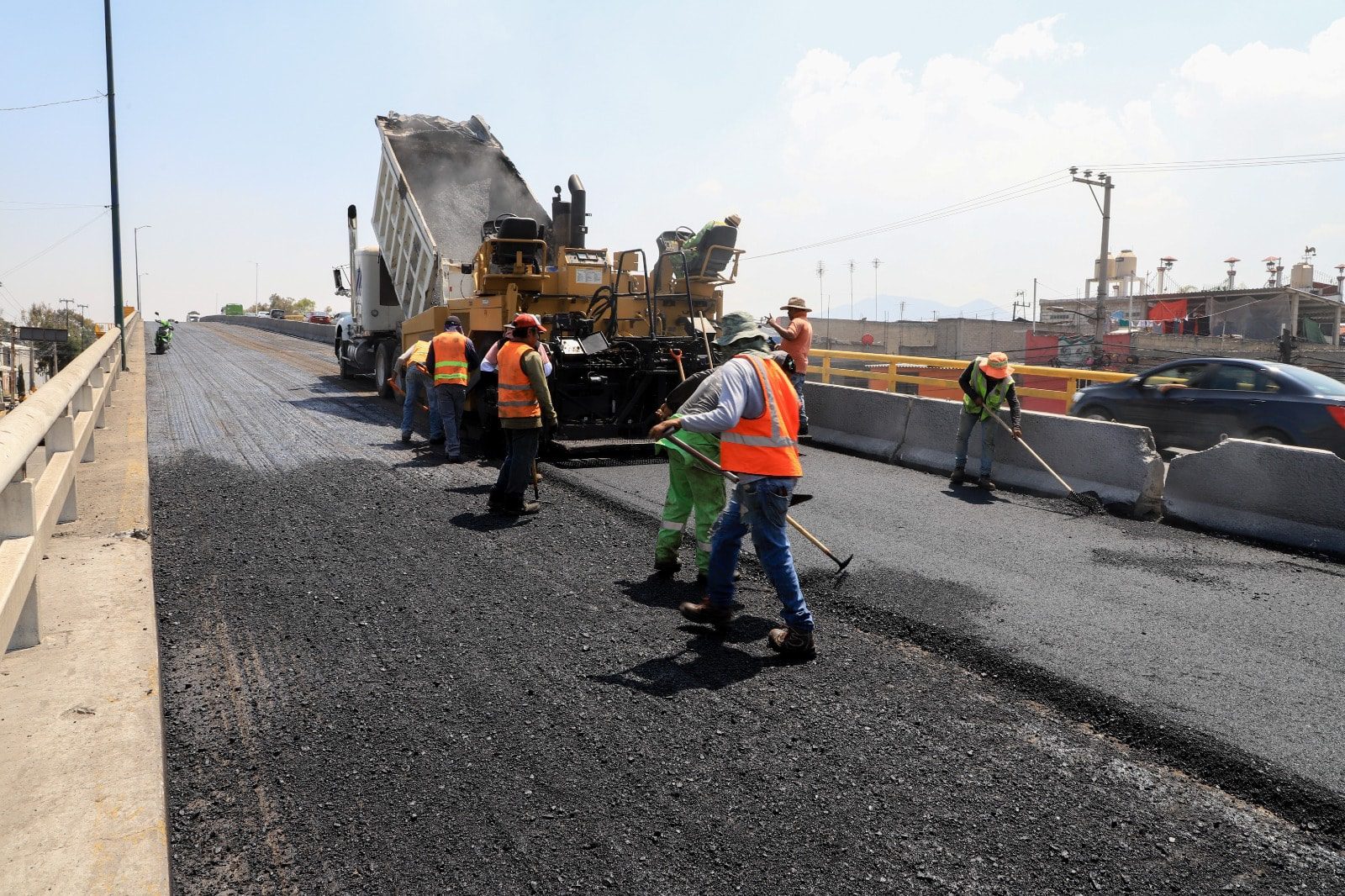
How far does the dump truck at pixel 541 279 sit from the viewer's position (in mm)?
10734

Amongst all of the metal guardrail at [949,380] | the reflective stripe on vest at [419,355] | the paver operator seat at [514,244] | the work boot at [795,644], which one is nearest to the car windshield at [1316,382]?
the metal guardrail at [949,380]

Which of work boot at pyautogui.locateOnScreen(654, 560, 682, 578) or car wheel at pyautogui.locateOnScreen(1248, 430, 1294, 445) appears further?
car wheel at pyautogui.locateOnScreen(1248, 430, 1294, 445)

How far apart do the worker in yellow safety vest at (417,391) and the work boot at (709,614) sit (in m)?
6.33

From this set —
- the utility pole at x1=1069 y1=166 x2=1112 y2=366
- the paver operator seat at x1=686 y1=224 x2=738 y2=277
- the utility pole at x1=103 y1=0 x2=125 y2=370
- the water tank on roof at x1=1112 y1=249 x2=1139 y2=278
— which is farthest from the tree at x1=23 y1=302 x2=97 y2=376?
the water tank on roof at x1=1112 y1=249 x2=1139 y2=278

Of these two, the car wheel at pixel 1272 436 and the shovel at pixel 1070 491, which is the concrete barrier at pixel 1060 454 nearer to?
the shovel at pixel 1070 491

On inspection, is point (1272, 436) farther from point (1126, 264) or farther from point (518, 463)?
point (1126, 264)

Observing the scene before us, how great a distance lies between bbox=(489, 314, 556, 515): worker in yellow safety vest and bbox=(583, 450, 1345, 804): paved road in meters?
0.94

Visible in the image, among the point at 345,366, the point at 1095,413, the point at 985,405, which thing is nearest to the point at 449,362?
the point at 985,405

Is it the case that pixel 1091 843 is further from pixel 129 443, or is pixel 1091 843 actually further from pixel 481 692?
pixel 129 443

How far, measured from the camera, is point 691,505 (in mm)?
6129

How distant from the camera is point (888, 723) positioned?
13.1ft

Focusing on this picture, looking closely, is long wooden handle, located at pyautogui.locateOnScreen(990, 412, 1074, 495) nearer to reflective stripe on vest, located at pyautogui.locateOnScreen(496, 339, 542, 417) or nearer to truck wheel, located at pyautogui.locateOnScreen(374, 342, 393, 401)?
reflective stripe on vest, located at pyautogui.locateOnScreen(496, 339, 542, 417)

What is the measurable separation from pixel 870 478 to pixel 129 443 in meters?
7.22

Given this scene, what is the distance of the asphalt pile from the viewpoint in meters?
2.99
